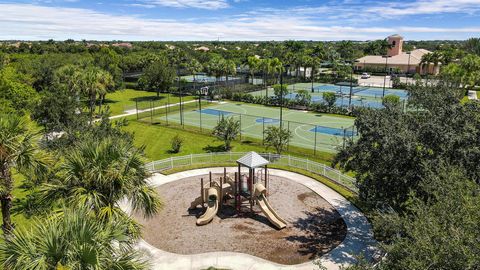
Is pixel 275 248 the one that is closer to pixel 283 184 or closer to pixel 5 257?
Answer: pixel 283 184

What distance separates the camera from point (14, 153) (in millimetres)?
11625

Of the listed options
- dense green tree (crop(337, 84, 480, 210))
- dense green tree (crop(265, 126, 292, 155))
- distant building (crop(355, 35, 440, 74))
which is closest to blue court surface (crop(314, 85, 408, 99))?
distant building (crop(355, 35, 440, 74))

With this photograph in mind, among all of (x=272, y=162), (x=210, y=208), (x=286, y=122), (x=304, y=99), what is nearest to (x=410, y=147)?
(x=210, y=208)

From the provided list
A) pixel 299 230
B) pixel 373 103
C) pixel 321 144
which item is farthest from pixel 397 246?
pixel 373 103

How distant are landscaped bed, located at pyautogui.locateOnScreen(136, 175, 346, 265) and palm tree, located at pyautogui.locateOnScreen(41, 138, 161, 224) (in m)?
5.52

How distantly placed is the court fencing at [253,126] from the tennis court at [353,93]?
43.0 feet

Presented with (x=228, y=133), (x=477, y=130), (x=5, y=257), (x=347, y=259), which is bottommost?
(x=347, y=259)

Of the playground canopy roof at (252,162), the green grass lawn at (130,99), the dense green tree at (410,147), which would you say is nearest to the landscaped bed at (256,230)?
the playground canopy roof at (252,162)

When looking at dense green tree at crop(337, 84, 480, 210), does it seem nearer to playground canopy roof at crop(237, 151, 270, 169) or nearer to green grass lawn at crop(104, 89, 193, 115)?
playground canopy roof at crop(237, 151, 270, 169)

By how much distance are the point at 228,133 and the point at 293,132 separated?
9.85m

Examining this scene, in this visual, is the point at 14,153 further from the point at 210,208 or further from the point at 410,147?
the point at 410,147

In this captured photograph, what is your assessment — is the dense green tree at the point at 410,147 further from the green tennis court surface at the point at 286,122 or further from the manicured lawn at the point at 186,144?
the green tennis court surface at the point at 286,122

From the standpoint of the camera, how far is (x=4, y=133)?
1145 centimetres

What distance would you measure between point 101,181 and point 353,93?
6040 centimetres
